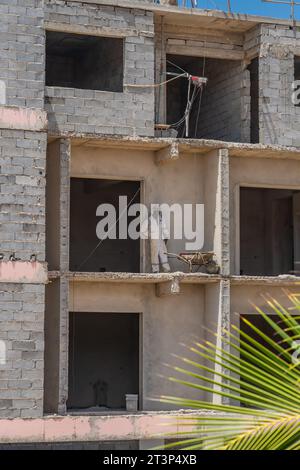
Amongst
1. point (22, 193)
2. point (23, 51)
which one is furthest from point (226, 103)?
point (22, 193)

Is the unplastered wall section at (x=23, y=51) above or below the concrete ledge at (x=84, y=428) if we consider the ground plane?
above

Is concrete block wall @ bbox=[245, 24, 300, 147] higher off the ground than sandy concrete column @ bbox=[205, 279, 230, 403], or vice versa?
concrete block wall @ bbox=[245, 24, 300, 147]

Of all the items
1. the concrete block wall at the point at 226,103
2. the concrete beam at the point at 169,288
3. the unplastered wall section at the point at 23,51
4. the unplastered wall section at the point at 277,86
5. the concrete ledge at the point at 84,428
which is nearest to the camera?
the concrete ledge at the point at 84,428

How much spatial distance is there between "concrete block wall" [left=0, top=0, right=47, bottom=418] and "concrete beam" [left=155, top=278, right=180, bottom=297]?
319cm

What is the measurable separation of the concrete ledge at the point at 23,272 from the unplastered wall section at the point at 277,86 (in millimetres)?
6620

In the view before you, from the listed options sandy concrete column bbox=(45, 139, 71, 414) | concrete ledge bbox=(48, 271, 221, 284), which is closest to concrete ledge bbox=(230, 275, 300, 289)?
concrete ledge bbox=(48, 271, 221, 284)

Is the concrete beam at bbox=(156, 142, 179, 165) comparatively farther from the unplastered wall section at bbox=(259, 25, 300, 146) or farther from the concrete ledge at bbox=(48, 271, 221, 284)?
the concrete ledge at bbox=(48, 271, 221, 284)

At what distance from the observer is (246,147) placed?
26.4m

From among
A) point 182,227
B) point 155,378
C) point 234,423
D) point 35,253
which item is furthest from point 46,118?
point 234,423

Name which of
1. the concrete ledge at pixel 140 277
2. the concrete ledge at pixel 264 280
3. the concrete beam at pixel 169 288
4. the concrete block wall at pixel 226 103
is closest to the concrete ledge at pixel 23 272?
the concrete ledge at pixel 140 277

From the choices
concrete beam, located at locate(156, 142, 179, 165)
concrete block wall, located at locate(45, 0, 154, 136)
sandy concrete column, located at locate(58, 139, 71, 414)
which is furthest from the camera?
concrete beam, located at locate(156, 142, 179, 165)

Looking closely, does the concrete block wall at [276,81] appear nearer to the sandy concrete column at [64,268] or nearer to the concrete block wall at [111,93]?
the concrete block wall at [111,93]

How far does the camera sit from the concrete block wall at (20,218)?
2381 cm

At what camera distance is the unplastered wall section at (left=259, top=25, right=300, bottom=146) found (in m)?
26.9
